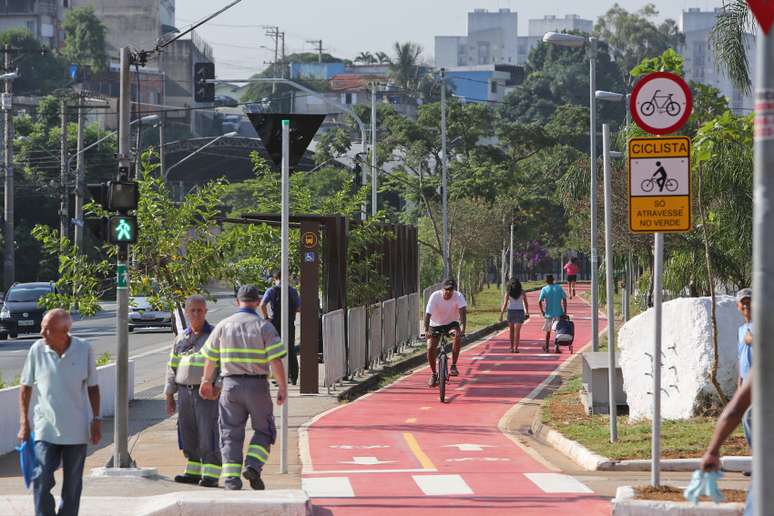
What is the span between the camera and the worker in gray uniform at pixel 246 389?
12.0 metres

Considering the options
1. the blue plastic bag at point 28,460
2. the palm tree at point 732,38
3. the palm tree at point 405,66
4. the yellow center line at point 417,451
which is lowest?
the yellow center line at point 417,451

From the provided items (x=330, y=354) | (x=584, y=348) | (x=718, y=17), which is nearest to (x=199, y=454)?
(x=330, y=354)

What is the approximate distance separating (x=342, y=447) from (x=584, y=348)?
64.8 feet

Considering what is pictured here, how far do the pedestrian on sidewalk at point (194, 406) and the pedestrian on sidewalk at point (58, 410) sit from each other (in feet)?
8.36

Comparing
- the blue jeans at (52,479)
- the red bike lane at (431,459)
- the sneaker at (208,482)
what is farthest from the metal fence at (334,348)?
the blue jeans at (52,479)

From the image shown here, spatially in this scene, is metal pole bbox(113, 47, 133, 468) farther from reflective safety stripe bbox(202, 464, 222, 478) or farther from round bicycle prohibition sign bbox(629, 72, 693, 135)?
round bicycle prohibition sign bbox(629, 72, 693, 135)

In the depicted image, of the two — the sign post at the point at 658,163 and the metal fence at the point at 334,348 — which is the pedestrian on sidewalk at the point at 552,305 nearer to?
the metal fence at the point at 334,348

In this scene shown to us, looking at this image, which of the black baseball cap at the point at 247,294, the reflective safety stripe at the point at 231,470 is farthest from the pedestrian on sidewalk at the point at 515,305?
the reflective safety stripe at the point at 231,470

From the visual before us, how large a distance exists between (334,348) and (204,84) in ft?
44.4

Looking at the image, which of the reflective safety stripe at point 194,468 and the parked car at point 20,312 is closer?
the reflective safety stripe at point 194,468

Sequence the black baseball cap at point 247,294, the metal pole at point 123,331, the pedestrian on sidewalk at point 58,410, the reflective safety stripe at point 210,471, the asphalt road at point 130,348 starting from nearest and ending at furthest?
1. the pedestrian on sidewalk at point 58,410
2. the black baseball cap at point 247,294
3. the reflective safety stripe at point 210,471
4. the metal pole at point 123,331
5. the asphalt road at point 130,348

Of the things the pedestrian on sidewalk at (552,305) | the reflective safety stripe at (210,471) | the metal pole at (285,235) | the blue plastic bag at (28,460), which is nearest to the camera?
the blue plastic bag at (28,460)

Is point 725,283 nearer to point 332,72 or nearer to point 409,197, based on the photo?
point 409,197

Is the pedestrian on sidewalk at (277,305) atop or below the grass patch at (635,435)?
atop
